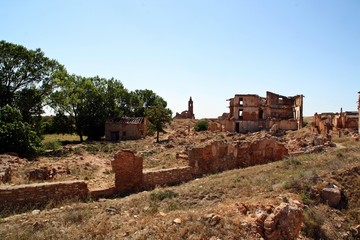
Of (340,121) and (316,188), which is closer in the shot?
(316,188)

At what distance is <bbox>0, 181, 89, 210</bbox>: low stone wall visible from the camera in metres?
8.44

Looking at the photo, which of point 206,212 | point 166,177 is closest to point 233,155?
point 166,177

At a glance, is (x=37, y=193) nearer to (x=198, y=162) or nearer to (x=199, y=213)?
(x=199, y=213)

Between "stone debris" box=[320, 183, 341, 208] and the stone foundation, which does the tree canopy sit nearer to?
the stone foundation

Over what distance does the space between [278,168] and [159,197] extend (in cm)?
590

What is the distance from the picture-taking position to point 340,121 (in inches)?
1380

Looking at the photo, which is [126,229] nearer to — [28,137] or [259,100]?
[28,137]

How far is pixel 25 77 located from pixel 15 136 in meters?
8.97

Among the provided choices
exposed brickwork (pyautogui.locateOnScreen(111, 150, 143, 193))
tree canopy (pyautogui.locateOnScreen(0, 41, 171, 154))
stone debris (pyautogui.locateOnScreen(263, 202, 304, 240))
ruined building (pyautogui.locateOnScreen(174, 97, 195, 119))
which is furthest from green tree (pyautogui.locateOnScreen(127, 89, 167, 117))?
stone debris (pyautogui.locateOnScreen(263, 202, 304, 240))

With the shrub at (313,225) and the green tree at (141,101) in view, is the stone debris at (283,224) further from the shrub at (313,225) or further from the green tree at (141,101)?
the green tree at (141,101)

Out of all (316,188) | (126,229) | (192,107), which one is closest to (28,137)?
(126,229)

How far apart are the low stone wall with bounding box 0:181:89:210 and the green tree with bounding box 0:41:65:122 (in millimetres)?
20644

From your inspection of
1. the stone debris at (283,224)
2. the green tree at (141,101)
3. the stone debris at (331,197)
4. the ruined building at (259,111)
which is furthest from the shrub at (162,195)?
the green tree at (141,101)

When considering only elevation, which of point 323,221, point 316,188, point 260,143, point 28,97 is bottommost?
point 323,221
